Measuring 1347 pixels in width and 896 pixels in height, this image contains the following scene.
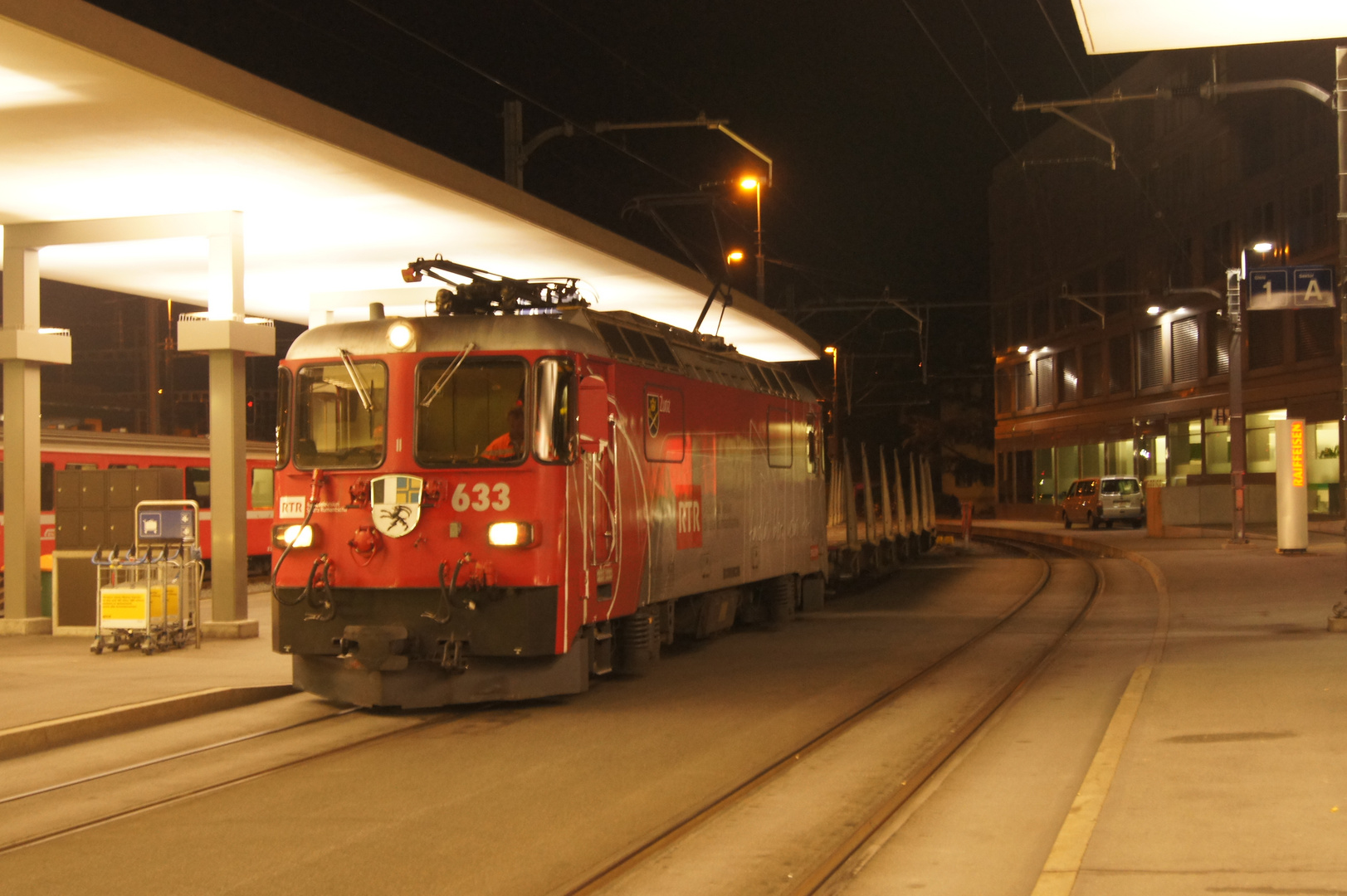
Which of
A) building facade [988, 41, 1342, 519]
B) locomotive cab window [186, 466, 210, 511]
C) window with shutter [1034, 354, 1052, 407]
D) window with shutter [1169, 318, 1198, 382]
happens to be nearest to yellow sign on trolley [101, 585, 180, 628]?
locomotive cab window [186, 466, 210, 511]

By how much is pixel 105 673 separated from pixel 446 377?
15.2ft

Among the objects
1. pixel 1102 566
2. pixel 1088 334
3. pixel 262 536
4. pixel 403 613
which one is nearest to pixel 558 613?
pixel 403 613

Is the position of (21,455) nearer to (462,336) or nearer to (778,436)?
(462,336)

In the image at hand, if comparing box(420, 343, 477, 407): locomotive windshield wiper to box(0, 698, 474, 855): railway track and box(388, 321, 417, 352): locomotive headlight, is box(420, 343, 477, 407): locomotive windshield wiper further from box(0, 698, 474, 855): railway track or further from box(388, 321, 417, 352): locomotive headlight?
box(0, 698, 474, 855): railway track

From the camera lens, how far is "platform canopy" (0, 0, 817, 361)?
410 inches

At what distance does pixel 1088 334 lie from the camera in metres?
61.8

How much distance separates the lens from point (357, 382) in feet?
34.5

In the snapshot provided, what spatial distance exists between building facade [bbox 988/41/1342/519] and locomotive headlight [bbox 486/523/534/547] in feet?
81.1

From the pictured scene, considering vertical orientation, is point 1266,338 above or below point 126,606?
above

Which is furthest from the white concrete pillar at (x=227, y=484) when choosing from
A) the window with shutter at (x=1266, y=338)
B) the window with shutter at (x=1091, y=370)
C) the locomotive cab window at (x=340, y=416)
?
the window with shutter at (x=1091, y=370)

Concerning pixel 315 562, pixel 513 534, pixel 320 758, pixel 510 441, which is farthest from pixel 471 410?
pixel 320 758

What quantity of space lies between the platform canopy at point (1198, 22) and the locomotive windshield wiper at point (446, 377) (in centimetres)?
543

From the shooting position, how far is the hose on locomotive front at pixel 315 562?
10148 millimetres

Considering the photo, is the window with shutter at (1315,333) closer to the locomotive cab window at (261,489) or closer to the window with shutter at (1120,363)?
the window with shutter at (1120,363)
